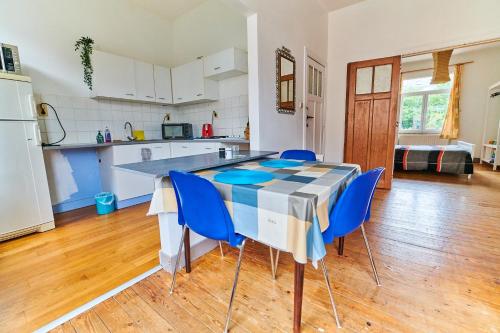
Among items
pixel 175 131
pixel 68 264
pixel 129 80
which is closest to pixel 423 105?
pixel 175 131

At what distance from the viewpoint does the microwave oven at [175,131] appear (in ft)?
12.4

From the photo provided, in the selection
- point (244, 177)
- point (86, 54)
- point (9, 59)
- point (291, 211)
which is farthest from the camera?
point (86, 54)

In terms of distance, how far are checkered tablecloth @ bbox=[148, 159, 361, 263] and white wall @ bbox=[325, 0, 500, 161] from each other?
306 centimetres

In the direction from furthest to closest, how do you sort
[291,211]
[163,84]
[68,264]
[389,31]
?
[163,84] < [389,31] < [68,264] < [291,211]

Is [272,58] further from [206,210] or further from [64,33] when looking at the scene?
[64,33]

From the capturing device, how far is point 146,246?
2.00 metres

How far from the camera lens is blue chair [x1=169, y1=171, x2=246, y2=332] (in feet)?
3.50

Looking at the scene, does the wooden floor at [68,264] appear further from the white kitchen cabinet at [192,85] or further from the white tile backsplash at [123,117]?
the white kitchen cabinet at [192,85]

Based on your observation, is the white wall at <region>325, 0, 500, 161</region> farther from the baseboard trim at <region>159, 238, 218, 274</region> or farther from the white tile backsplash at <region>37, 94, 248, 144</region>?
the baseboard trim at <region>159, 238, 218, 274</region>

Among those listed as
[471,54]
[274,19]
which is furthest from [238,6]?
[471,54]

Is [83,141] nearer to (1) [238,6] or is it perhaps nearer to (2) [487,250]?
(1) [238,6]

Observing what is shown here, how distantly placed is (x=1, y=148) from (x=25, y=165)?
0.22 metres

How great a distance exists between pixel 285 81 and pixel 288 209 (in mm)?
2172

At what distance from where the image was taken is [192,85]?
11.7 feet
